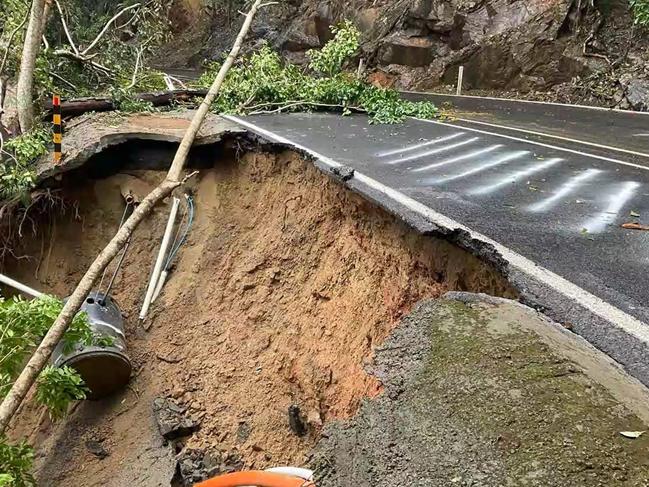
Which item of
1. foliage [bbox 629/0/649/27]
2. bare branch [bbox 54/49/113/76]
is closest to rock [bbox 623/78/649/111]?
foliage [bbox 629/0/649/27]

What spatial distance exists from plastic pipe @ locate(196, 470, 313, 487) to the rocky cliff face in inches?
567

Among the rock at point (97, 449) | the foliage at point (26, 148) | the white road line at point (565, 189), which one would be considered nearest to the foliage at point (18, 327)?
the rock at point (97, 449)

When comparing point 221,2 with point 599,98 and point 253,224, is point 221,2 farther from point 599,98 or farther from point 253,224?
point 253,224

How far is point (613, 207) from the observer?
5254mm

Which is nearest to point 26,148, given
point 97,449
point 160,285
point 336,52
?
point 160,285

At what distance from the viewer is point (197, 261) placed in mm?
7844

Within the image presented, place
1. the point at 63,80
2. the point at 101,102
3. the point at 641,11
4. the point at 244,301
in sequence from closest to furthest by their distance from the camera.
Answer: the point at 244,301, the point at 101,102, the point at 63,80, the point at 641,11

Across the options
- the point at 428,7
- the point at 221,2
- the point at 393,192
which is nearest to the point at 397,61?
the point at 428,7

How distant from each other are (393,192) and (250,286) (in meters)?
2.38

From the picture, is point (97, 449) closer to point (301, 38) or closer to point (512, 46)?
point (512, 46)

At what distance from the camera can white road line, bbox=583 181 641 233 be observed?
466 cm

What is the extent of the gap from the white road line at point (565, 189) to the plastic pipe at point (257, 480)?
322 centimetres

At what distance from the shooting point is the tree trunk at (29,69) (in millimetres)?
9109

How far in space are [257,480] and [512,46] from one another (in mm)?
17678
